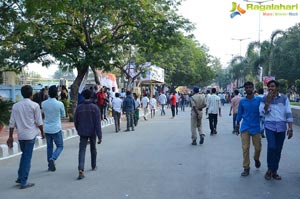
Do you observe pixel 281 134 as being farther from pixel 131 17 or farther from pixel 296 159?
pixel 131 17

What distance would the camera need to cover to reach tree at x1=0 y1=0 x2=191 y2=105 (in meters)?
18.5

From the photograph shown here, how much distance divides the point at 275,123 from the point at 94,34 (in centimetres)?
1502

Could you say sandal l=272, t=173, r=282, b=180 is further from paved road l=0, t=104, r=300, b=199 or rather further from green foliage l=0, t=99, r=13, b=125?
green foliage l=0, t=99, r=13, b=125

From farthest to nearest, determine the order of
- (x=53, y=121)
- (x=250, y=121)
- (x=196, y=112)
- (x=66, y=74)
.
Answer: (x=66, y=74) → (x=196, y=112) → (x=53, y=121) → (x=250, y=121)

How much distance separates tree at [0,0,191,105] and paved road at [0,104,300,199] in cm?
759

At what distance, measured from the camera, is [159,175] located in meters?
8.02

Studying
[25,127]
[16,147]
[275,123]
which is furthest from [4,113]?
[275,123]

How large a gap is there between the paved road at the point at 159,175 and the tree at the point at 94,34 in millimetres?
7588

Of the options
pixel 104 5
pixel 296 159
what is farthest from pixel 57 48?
pixel 296 159

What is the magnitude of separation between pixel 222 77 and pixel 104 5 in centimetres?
12963

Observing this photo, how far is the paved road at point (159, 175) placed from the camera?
21.8ft

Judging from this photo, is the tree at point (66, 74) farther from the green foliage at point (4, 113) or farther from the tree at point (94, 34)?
the green foliage at point (4, 113)
